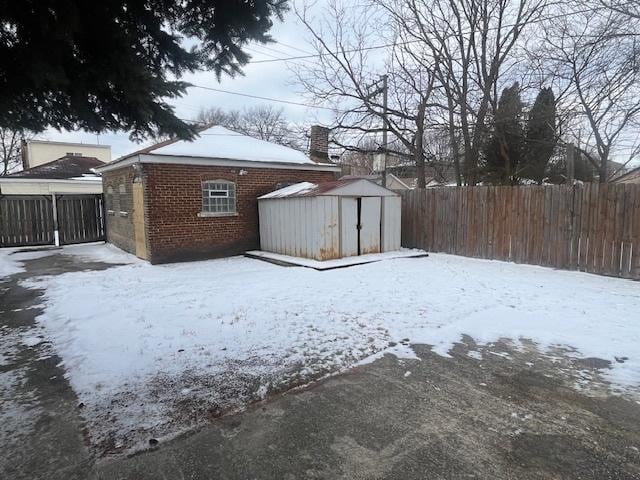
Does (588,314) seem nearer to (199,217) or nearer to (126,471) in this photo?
(126,471)

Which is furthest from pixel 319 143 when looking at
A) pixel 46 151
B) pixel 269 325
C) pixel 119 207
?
pixel 46 151

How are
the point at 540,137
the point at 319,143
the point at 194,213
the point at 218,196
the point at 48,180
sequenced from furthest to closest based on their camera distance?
the point at 48,180
the point at 540,137
the point at 319,143
the point at 218,196
the point at 194,213

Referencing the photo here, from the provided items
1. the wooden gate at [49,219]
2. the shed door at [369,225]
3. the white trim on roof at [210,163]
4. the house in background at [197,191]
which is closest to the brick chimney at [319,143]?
the white trim on roof at [210,163]

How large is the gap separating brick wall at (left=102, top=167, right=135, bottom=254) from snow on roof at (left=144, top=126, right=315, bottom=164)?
1.61m

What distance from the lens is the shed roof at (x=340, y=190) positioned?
10.0m

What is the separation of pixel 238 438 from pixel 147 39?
333 cm

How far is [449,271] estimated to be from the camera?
8.81 meters

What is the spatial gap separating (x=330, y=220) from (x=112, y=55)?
7.30 metres

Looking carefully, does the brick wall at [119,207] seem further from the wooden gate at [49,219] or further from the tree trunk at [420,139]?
the tree trunk at [420,139]

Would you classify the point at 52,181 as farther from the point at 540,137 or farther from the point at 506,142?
the point at 540,137

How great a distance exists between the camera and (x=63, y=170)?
2262cm

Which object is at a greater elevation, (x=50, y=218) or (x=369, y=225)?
(x=50, y=218)

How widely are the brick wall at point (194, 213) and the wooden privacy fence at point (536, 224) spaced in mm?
4934

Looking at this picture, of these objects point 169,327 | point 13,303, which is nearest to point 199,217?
point 13,303
